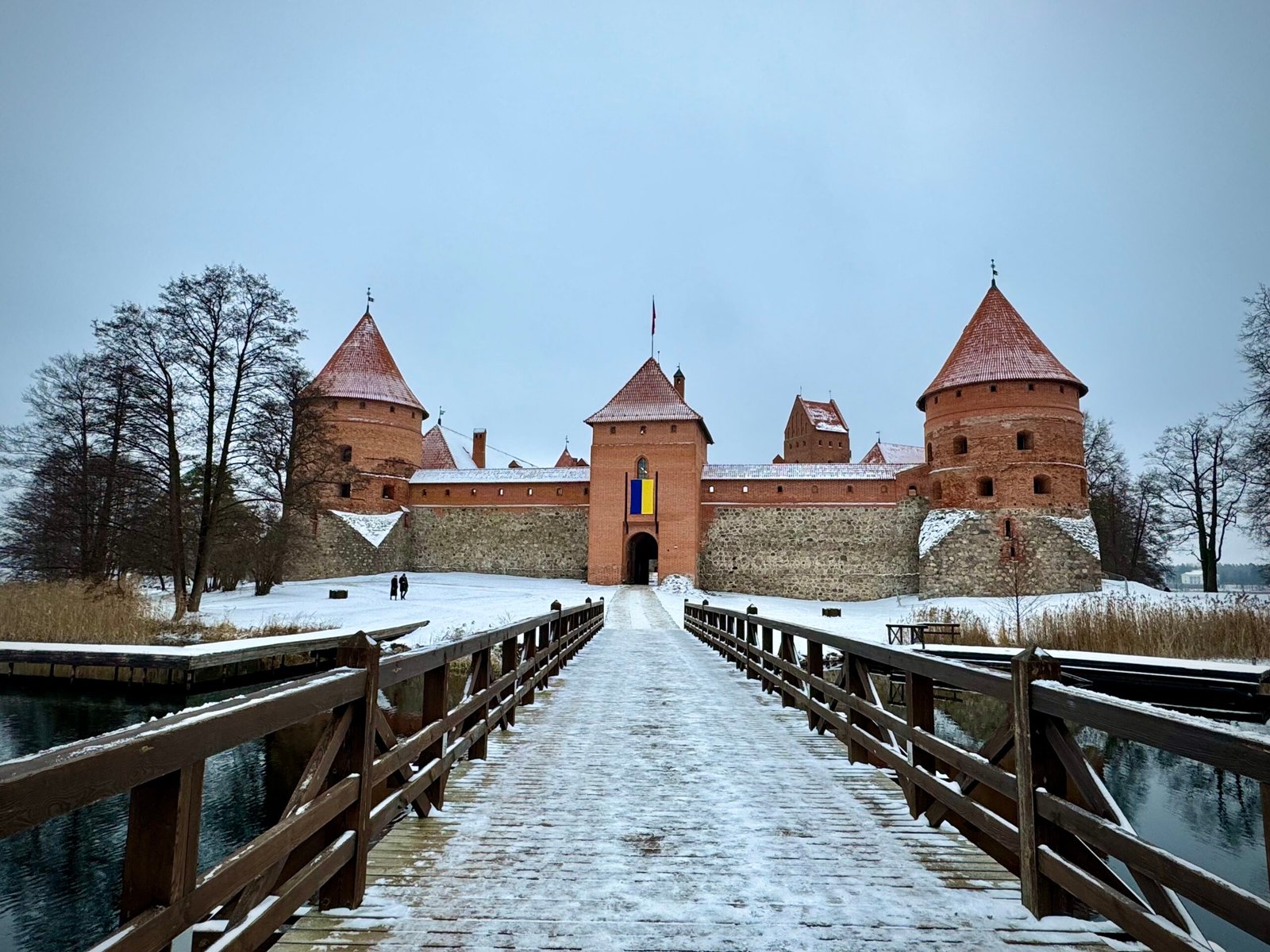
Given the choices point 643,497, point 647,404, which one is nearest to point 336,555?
point 643,497

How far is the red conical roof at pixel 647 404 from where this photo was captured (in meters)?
29.9

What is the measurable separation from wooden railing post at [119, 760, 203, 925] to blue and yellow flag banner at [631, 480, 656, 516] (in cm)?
2761

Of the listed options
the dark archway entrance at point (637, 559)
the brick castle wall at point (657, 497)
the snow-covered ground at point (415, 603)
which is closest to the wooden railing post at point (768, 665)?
the snow-covered ground at point (415, 603)

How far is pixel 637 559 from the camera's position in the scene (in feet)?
113

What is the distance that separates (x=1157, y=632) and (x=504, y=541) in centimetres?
2335

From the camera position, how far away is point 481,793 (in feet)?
13.4

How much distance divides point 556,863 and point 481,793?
118cm

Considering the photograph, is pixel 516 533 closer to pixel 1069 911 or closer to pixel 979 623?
pixel 979 623

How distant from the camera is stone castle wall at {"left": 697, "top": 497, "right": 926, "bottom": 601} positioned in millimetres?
28406

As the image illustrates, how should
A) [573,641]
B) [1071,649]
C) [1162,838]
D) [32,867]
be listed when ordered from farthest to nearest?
[1071,649], [573,641], [1162,838], [32,867]

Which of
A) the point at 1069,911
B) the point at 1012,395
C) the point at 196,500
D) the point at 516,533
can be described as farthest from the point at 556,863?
the point at 516,533

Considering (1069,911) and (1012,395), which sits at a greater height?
(1012,395)

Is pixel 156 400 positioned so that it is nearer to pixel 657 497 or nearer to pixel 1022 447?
pixel 657 497

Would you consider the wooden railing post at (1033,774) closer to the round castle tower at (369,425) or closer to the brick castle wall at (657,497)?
the brick castle wall at (657,497)
